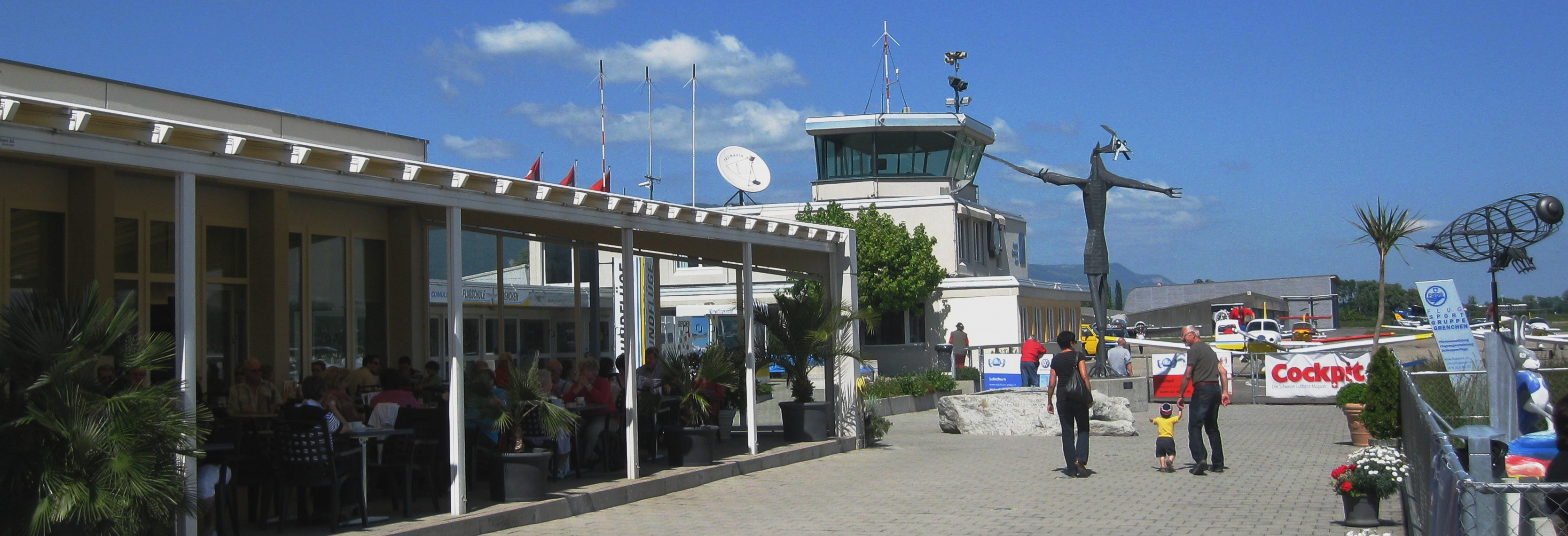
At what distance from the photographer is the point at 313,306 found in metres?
13.9

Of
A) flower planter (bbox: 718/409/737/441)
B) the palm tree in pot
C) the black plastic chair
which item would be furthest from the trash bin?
the black plastic chair

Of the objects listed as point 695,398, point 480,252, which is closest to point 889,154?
point 480,252

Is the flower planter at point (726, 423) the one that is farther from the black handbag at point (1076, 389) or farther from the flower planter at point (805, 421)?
the black handbag at point (1076, 389)

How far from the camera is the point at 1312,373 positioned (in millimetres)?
24047

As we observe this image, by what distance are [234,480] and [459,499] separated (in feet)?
5.58

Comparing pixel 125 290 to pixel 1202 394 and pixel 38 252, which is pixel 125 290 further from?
pixel 1202 394

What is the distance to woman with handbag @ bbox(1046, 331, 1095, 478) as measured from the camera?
13055mm

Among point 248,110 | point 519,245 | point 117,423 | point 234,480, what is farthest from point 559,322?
point 117,423

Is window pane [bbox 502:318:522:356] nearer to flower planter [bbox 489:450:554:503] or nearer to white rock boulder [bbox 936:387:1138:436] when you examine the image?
white rock boulder [bbox 936:387:1138:436]

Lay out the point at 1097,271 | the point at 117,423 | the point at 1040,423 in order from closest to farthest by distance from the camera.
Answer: the point at 117,423 → the point at 1040,423 → the point at 1097,271

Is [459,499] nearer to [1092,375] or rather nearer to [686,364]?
[686,364]

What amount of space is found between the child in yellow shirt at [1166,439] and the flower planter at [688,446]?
474cm

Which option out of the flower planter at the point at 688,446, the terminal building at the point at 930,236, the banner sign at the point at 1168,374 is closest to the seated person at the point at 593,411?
the flower planter at the point at 688,446

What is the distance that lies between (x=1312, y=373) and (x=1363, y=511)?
51.6 feet
